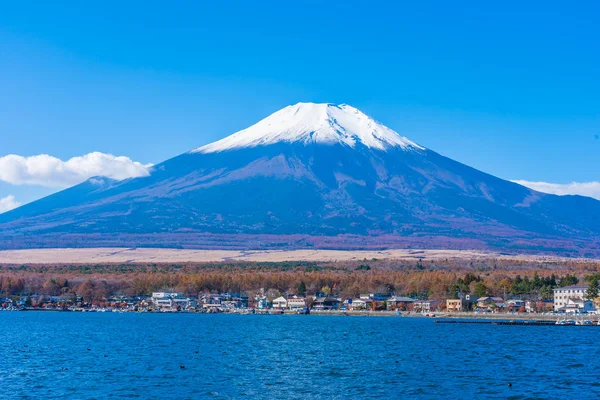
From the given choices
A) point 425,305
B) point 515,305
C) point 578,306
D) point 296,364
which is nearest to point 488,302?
point 515,305

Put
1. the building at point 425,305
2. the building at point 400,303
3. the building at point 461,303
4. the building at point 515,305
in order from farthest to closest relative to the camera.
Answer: the building at point 400,303 < the building at point 425,305 < the building at point 461,303 < the building at point 515,305

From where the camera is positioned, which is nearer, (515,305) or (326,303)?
(515,305)

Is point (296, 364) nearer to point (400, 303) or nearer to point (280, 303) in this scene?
point (400, 303)

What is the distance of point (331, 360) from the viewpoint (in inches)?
1833

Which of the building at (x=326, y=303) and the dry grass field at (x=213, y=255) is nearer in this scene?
the building at (x=326, y=303)

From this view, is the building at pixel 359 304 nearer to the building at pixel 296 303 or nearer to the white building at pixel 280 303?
the building at pixel 296 303

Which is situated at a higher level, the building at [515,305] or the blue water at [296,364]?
the building at [515,305]

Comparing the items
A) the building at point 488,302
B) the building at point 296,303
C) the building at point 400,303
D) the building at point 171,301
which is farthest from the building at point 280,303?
the building at point 488,302

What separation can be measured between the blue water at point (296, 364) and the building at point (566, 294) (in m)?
28.5

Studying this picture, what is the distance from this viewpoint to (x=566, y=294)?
101 meters

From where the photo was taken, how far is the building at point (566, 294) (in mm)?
99463

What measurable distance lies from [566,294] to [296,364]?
63067mm

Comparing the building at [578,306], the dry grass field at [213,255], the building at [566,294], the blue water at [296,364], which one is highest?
the dry grass field at [213,255]

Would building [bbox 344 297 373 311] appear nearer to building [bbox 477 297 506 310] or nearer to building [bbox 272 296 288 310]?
building [bbox 272 296 288 310]
